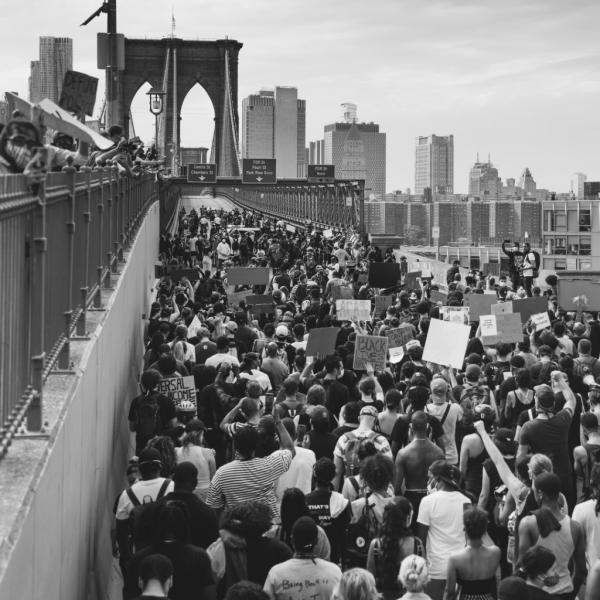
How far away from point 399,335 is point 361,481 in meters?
5.68

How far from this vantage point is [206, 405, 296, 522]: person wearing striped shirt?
23.9 ft

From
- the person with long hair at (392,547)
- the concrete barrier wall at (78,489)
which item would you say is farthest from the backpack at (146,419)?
the person with long hair at (392,547)

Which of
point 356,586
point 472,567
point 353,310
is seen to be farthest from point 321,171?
point 356,586

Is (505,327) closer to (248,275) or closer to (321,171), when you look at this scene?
(248,275)

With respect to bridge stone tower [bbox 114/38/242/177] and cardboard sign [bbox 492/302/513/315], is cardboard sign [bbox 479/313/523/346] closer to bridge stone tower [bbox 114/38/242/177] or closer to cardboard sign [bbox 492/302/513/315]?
cardboard sign [bbox 492/302/513/315]

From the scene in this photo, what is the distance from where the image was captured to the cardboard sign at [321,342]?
12352 mm

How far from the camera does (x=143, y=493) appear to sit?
7.08 metres

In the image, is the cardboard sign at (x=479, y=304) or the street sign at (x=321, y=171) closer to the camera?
the cardboard sign at (x=479, y=304)

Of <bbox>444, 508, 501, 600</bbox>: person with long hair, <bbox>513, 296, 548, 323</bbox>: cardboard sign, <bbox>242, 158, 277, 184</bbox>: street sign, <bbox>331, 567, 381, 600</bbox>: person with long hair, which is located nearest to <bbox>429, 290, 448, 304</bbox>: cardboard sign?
<bbox>513, 296, 548, 323</bbox>: cardboard sign

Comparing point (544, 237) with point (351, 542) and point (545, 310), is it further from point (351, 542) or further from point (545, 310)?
point (351, 542)

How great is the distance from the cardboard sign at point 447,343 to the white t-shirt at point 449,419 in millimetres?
2390

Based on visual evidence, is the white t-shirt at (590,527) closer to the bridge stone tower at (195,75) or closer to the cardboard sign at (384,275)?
the cardboard sign at (384,275)

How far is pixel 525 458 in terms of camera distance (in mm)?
8102

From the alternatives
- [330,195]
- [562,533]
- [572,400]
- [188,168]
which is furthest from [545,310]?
[188,168]
